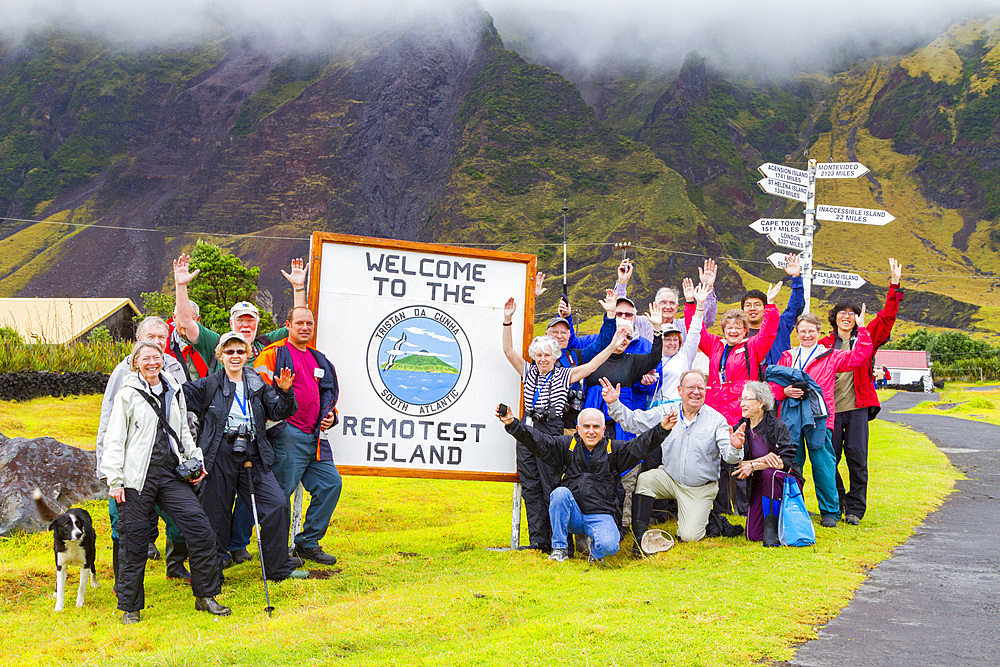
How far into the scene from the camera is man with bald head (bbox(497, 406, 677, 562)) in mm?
7664

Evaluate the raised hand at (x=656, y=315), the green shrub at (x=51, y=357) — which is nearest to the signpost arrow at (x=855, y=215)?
the raised hand at (x=656, y=315)

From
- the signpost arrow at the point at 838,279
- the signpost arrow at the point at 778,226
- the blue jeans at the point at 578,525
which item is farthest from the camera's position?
the signpost arrow at the point at 778,226

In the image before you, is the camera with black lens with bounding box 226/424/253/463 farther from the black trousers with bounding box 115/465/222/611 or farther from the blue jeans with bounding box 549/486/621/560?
the blue jeans with bounding box 549/486/621/560

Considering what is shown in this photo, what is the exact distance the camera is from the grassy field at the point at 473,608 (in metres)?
5.07

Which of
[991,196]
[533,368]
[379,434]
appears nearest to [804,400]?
[533,368]

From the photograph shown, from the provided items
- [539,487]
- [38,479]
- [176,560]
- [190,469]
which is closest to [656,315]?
[539,487]

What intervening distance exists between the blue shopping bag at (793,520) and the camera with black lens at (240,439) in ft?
16.2

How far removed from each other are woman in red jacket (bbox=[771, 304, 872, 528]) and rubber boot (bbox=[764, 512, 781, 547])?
35.6 inches

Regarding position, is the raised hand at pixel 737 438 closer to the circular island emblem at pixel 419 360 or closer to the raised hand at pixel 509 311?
the raised hand at pixel 509 311

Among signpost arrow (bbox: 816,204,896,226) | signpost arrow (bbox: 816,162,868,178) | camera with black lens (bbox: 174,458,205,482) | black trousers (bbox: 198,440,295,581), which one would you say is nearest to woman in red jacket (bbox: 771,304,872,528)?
signpost arrow (bbox: 816,204,896,226)

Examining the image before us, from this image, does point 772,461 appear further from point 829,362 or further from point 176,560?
point 176,560

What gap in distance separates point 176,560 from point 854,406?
712 centimetres

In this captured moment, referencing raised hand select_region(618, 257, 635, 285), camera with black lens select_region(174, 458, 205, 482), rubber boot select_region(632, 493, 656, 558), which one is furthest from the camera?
raised hand select_region(618, 257, 635, 285)

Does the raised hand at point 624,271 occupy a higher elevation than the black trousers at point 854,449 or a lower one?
higher
